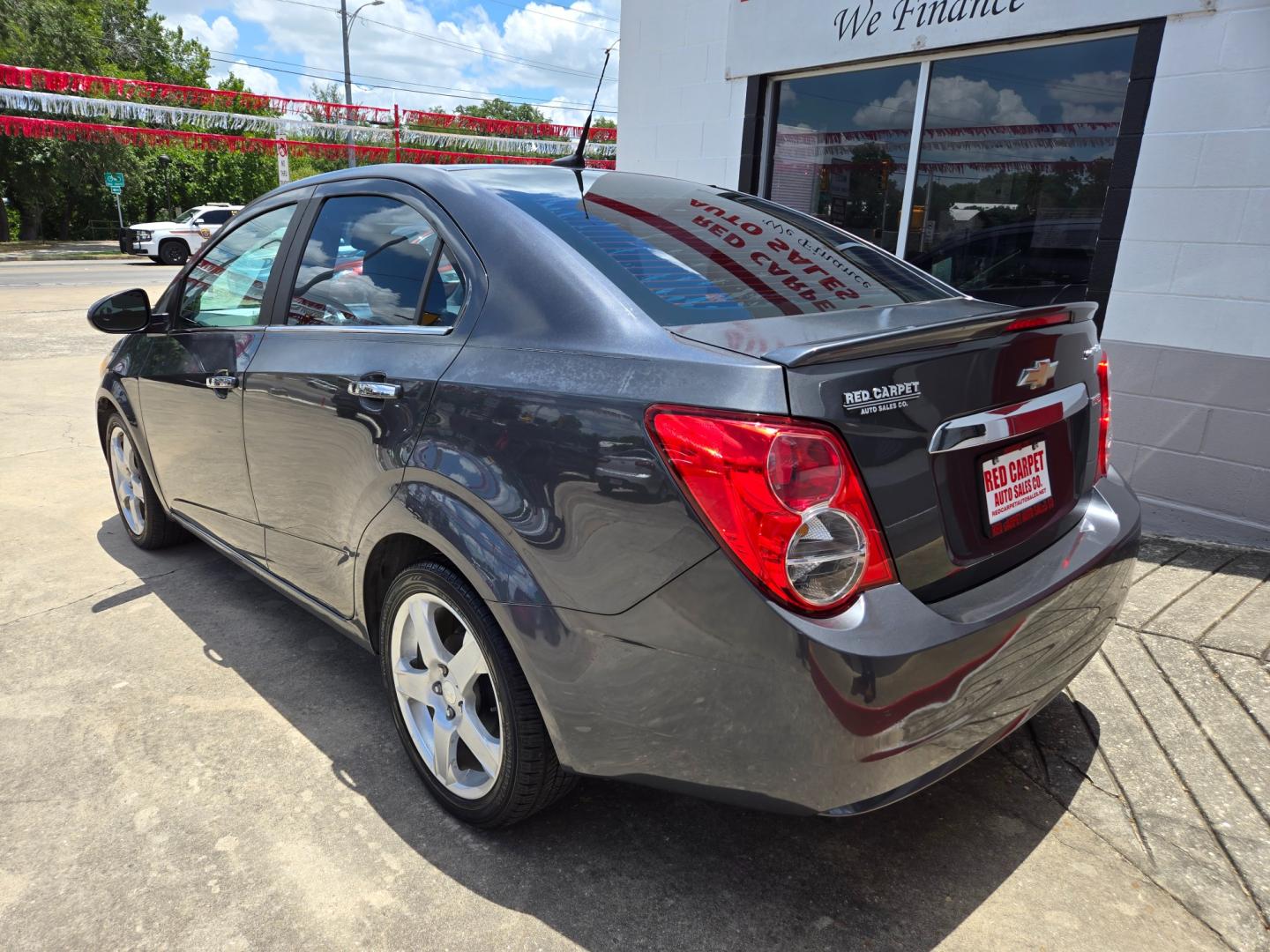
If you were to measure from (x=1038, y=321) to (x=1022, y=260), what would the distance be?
12.0 feet

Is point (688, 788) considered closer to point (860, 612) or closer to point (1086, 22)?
point (860, 612)

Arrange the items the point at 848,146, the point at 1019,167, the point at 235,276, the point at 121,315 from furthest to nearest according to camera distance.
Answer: the point at 848,146, the point at 1019,167, the point at 121,315, the point at 235,276

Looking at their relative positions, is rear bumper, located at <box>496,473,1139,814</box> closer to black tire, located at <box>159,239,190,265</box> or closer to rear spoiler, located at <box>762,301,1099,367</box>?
rear spoiler, located at <box>762,301,1099,367</box>

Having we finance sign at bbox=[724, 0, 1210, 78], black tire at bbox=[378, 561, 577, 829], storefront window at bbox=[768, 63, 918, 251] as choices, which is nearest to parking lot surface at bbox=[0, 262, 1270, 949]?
black tire at bbox=[378, 561, 577, 829]

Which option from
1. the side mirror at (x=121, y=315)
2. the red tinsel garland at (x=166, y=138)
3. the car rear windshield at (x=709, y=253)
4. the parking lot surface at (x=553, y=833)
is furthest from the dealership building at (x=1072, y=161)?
the red tinsel garland at (x=166, y=138)

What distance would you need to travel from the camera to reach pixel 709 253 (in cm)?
234

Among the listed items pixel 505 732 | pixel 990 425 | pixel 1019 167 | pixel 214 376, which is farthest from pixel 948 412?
pixel 1019 167

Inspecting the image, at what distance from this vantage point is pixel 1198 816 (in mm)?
2377

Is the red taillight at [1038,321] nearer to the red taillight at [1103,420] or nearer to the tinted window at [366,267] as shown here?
the red taillight at [1103,420]

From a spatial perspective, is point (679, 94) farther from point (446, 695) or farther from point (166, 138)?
point (166, 138)

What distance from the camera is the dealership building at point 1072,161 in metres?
4.23

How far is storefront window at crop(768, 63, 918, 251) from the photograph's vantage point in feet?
18.6

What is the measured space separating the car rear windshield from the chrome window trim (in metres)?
0.48

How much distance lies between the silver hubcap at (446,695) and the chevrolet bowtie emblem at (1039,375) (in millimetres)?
1408
